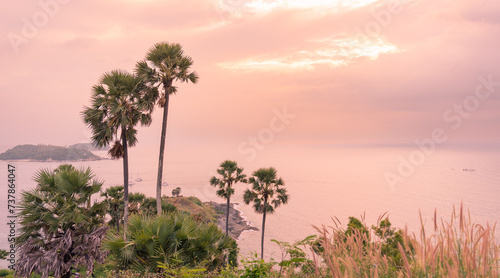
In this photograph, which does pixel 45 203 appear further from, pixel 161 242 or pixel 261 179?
pixel 261 179

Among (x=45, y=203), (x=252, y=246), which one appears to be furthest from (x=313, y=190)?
(x=45, y=203)

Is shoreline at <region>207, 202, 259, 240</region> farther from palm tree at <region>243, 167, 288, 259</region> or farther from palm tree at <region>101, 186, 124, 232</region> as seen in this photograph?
palm tree at <region>101, 186, 124, 232</region>

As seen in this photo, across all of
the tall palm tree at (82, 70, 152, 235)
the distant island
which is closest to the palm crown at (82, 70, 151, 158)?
the tall palm tree at (82, 70, 152, 235)

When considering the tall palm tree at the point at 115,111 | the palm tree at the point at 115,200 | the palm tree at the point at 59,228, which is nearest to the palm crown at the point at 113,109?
the tall palm tree at the point at 115,111

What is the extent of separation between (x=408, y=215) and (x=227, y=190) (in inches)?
2403

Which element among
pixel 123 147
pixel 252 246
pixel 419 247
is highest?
pixel 123 147

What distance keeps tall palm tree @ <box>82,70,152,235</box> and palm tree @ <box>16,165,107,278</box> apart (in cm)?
724

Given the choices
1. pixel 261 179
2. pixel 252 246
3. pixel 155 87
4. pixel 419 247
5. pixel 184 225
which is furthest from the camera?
pixel 252 246

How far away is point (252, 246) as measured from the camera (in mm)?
52344

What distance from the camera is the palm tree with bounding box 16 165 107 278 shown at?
9102 mm

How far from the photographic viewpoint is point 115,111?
1700 centimetres

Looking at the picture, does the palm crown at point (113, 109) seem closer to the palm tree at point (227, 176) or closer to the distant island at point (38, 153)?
the palm tree at point (227, 176)

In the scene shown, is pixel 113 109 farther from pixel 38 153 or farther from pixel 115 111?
pixel 38 153

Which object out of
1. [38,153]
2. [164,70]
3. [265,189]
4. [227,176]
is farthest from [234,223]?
[38,153]
